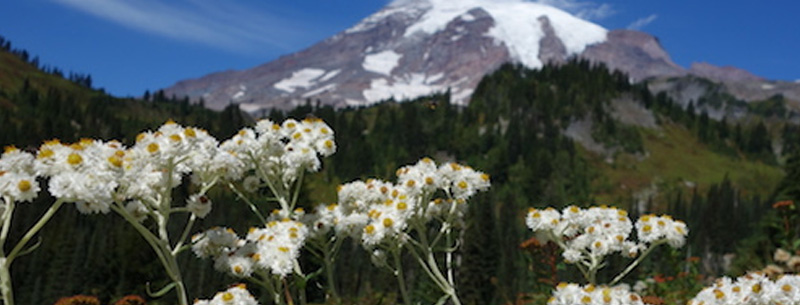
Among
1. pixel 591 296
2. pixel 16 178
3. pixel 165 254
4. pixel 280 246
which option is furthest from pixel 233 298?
pixel 591 296

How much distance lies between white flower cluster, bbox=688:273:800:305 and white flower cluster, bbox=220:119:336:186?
3402 mm

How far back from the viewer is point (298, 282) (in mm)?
4926

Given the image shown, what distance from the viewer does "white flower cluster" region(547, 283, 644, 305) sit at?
12.5 ft

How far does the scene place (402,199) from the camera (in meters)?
5.39

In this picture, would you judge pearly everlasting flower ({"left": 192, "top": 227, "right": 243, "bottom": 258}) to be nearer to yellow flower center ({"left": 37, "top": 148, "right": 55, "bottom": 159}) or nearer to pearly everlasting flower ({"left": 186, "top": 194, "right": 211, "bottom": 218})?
pearly everlasting flower ({"left": 186, "top": 194, "right": 211, "bottom": 218})

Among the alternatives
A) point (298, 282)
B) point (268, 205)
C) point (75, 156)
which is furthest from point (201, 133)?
point (268, 205)

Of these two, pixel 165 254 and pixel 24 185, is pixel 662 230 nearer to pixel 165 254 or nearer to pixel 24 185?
pixel 165 254

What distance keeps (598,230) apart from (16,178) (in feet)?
14.9

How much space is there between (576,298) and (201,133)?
2.90 metres

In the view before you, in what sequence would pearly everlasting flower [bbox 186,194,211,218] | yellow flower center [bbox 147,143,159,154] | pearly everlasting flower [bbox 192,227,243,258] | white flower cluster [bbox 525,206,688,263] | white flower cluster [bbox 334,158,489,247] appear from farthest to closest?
white flower cluster [bbox 525,206,688,263], white flower cluster [bbox 334,158,489,247], pearly everlasting flower [bbox 192,227,243,258], pearly everlasting flower [bbox 186,194,211,218], yellow flower center [bbox 147,143,159,154]

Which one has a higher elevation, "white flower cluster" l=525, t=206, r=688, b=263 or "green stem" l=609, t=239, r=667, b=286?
"white flower cluster" l=525, t=206, r=688, b=263

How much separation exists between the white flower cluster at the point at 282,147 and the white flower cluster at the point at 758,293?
134 inches

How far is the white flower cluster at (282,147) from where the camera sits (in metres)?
5.53

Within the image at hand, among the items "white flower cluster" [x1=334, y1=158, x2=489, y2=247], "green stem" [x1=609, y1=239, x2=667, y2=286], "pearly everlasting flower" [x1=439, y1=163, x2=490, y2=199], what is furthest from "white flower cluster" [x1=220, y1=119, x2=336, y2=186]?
"green stem" [x1=609, y1=239, x2=667, y2=286]
